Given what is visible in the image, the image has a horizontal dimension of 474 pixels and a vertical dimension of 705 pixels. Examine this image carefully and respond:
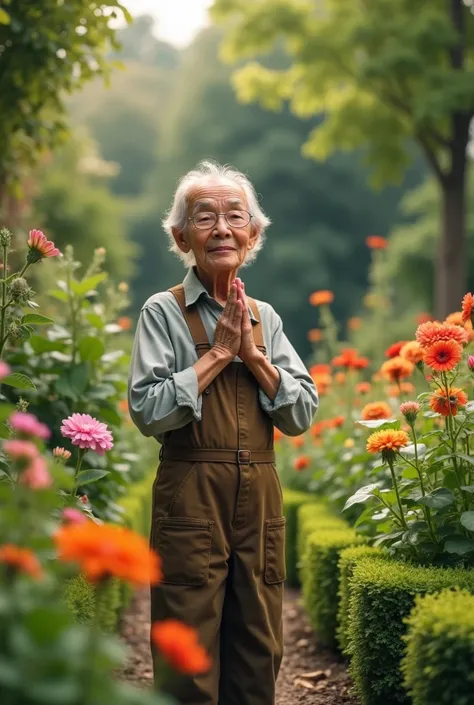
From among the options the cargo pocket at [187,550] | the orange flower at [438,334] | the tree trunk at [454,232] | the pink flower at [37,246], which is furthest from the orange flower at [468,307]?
the tree trunk at [454,232]

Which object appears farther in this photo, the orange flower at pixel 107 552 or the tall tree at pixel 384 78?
the tall tree at pixel 384 78

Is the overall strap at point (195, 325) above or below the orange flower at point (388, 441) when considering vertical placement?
above

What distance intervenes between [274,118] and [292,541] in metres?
20.8

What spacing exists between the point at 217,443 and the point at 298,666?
6.38 feet

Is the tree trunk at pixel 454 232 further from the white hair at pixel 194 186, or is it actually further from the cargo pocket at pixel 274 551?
the cargo pocket at pixel 274 551

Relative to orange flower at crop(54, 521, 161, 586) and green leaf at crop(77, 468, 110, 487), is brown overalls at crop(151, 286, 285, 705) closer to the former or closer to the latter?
green leaf at crop(77, 468, 110, 487)

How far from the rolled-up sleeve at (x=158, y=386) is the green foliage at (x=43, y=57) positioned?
6.05ft

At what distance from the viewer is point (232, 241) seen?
279 cm

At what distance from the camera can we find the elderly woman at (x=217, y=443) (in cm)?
261

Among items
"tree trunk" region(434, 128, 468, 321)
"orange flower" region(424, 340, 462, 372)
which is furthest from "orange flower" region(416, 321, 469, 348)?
"tree trunk" region(434, 128, 468, 321)

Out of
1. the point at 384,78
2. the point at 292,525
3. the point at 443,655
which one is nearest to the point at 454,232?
the point at 384,78

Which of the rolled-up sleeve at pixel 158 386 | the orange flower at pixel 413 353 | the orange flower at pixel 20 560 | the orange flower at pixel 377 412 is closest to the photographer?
the orange flower at pixel 20 560

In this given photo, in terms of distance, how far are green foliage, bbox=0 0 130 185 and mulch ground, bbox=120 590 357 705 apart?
2527 mm

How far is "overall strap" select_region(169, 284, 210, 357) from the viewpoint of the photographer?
2746mm
